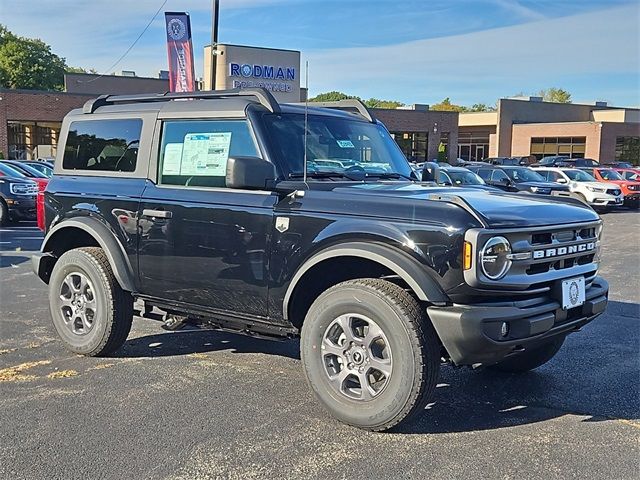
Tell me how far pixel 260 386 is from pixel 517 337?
6.33 feet

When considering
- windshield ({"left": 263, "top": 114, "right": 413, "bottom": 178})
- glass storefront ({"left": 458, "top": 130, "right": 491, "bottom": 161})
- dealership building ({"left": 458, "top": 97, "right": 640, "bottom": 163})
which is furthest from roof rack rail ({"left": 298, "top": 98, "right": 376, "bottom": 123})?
glass storefront ({"left": 458, "top": 130, "right": 491, "bottom": 161})

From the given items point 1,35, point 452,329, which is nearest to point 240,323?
point 452,329

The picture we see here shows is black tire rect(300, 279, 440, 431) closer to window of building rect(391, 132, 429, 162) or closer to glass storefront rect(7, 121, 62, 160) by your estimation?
glass storefront rect(7, 121, 62, 160)

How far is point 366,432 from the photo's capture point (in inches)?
163

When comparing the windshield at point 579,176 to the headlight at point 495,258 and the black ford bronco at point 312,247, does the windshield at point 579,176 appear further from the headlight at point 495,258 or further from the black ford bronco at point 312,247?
the headlight at point 495,258

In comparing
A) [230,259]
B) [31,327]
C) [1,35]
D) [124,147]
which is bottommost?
[31,327]

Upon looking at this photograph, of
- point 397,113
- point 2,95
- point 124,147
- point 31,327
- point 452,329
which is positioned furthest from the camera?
point 397,113

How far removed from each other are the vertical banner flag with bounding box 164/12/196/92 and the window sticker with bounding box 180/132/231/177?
14.6m

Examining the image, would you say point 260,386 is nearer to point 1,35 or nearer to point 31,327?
point 31,327

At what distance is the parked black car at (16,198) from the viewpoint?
1527 centimetres

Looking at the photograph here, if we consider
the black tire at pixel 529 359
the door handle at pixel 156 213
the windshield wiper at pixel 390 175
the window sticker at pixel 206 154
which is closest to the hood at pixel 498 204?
the windshield wiper at pixel 390 175

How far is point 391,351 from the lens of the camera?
4.01 metres

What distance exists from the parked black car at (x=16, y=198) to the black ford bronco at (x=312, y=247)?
33.6ft

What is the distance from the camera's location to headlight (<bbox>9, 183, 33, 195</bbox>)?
15438 millimetres
